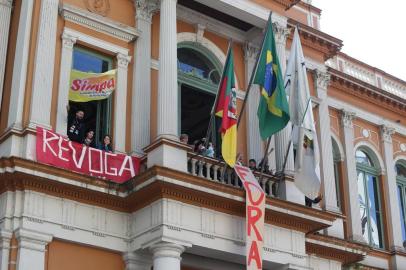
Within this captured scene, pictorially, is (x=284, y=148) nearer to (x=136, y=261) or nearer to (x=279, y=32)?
(x=279, y=32)

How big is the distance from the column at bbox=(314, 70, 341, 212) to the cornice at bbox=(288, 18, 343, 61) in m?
0.79

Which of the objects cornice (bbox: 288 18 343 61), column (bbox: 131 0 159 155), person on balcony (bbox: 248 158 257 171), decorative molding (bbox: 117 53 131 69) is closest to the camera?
column (bbox: 131 0 159 155)

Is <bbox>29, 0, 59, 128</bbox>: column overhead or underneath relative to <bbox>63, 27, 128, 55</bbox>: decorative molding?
underneath

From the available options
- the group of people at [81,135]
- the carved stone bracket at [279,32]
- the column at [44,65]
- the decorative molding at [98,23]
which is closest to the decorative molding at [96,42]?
the decorative molding at [98,23]

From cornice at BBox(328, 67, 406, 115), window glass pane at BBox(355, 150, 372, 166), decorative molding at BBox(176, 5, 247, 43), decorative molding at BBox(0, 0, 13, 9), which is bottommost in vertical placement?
window glass pane at BBox(355, 150, 372, 166)

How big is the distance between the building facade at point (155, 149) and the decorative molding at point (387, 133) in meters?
2.60

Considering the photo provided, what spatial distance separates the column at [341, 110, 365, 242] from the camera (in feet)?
76.1

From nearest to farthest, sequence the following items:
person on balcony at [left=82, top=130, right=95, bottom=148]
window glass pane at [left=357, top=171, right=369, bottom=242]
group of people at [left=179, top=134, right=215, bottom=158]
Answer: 1. person on balcony at [left=82, top=130, right=95, bottom=148]
2. group of people at [left=179, top=134, right=215, bottom=158]
3. window glass pane at [left=357, top=171, right=369, bottom=242]

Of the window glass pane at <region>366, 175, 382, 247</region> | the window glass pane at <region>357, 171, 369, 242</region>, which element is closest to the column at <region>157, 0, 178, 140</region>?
the window glass pane at <region>357, 171, 369, 242</region>

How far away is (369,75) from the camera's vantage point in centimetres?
2692

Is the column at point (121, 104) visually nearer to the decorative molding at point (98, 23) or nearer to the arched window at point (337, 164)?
the decorative molding at point (98, 23)

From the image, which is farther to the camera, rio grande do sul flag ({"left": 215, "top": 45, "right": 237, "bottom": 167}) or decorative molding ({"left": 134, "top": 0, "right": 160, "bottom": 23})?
decorative molding ({"left": 134, "top": 0, "right": 160, "bottom": 23})

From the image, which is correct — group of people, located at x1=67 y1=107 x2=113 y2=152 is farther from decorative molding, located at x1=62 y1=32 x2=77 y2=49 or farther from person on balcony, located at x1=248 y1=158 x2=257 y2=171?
person on balcony, located at x1=248 y1=158 x2=257 y2=171

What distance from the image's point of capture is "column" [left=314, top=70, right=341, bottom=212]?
2175cm
